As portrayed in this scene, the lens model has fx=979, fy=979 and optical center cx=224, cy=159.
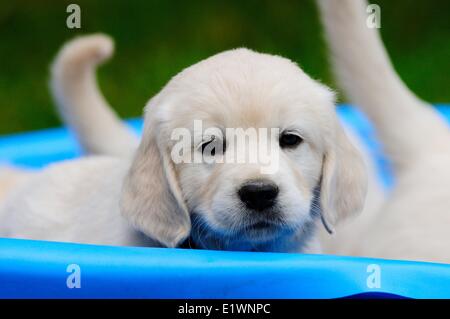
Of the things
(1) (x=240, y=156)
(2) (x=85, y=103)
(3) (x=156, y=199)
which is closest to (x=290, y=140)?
(1) (x=240, y=156)

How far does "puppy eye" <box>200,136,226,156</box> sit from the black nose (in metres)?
0.16

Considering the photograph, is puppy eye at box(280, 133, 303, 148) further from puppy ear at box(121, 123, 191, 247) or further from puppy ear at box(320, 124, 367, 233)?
puppy ear at box(121, 123, 191, 247)

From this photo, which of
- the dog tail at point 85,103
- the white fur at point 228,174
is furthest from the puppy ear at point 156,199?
the dog tail at point 85,103

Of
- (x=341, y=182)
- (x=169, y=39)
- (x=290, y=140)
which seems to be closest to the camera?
(x=290, y=140)

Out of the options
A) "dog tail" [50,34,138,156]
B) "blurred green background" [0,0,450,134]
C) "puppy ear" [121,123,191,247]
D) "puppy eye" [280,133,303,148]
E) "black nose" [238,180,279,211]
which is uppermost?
"blurred green background" [0,0,450,134]

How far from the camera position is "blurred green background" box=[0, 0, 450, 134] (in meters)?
6.98

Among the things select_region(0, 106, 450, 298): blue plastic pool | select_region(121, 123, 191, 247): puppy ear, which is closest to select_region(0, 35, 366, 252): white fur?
select_region(121, 123, 191, 247): puppy ear

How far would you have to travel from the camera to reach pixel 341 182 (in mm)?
2867

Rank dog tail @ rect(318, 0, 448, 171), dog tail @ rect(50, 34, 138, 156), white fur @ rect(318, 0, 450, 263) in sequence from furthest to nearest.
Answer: dog tail @ rect(50, 34, 138, 156) < dog tail @ rect(318, 0, 448, 171) < white fur @ rect(318, 0, 450, 263)

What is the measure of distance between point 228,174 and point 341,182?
1.49 ft

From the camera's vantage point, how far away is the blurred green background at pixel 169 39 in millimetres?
6980

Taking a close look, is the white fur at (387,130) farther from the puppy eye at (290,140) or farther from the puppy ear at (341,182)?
the puppy eye at (290,140)

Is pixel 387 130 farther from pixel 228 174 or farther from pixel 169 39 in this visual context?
pixel 169 39

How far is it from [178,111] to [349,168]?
1.85 feet
